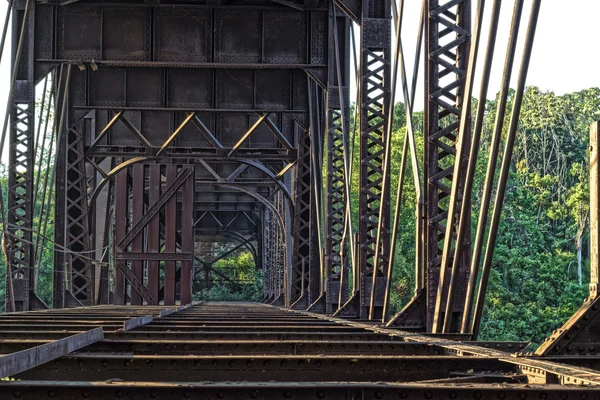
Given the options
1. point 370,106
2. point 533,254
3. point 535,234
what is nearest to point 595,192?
point 370,106

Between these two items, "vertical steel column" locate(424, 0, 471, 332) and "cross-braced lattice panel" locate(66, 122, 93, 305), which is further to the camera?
"cross-braced lattice panel" locate(66, 122, 93, 305)

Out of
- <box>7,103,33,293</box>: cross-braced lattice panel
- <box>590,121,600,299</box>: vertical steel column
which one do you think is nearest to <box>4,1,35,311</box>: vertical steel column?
<box>7,103,33,293</box>: cross-braced lattice panel

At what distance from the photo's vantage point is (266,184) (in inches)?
1401

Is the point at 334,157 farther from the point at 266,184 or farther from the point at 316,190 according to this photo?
the point at 266,184

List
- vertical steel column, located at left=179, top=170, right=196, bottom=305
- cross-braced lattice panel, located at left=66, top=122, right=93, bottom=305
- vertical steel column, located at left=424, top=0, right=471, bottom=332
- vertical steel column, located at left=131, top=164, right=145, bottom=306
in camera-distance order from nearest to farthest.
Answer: vertical steel column, located at left=424, top=0, right=471, bottom=332 < cross-braced lattice panel, located at left=66, top=122, right=93, bottom=305 < vertical steel column, located at left=131, top=164, right=145, bottom=306 < vertical steel column, located at left=179, top=170, right=196, bottom=305

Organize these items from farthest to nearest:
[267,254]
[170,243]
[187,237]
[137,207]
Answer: [267,254]
[187,237]
[170,243]
[137,207]

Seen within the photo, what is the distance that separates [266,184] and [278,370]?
2901 centimetres

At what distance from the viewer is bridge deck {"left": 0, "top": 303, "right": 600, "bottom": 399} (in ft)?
16.6

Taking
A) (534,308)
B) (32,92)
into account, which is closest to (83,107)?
(32,92)

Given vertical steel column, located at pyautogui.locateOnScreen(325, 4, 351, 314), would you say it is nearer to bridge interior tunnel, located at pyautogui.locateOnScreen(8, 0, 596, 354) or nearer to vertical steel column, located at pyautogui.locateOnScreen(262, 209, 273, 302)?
bridge interior tunnel, located at pyautogui.locateOnScreen(8, 0, 596, 354)

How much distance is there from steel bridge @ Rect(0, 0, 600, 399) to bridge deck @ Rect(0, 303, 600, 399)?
16 mm

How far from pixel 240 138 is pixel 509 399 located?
23.1 metres

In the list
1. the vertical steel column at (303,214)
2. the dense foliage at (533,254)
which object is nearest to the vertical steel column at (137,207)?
the vertical steel column at (303,214)

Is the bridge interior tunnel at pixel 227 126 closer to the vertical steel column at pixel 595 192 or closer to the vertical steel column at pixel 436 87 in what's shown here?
the vertical steel column at pixel 436 87
